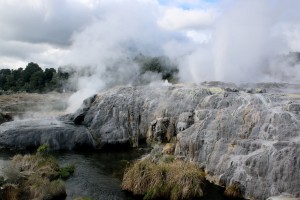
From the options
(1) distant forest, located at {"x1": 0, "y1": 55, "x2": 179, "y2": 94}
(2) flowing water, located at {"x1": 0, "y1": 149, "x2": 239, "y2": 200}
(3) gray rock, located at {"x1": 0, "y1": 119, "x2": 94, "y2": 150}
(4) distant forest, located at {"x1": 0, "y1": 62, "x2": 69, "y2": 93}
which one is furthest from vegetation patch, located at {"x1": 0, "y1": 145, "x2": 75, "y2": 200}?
(4) distant forest, located at {"x1": 0, "y1": 62, "x2": 69, "y2": 93}

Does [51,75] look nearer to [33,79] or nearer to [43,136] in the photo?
[33,79]

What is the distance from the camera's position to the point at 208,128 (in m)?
30.1

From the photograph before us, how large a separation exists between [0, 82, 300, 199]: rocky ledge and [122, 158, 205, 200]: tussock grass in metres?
2.83

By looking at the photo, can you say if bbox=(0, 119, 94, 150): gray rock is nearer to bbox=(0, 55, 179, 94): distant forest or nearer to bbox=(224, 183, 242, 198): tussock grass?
bbox=(224, 183, 242, 198): tussock grass

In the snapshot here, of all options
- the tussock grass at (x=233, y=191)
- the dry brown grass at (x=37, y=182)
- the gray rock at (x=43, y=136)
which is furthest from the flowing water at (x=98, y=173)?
the gray rock at (x=43, y=136)

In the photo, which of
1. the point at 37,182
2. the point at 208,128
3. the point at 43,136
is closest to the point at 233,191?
the point at 208,128

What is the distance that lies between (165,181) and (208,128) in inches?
265

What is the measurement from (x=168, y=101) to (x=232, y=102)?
7983 millimetres

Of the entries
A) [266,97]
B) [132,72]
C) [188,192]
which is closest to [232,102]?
[266,97]

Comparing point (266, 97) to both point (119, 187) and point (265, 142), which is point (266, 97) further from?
point (119, 187)

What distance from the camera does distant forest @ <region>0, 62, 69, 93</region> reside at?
98394 millimetres

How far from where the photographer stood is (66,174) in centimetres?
2916

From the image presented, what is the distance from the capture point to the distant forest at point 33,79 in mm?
98394

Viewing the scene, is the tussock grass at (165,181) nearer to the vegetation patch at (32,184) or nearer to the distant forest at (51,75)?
the vegetation patch at (32,184)
